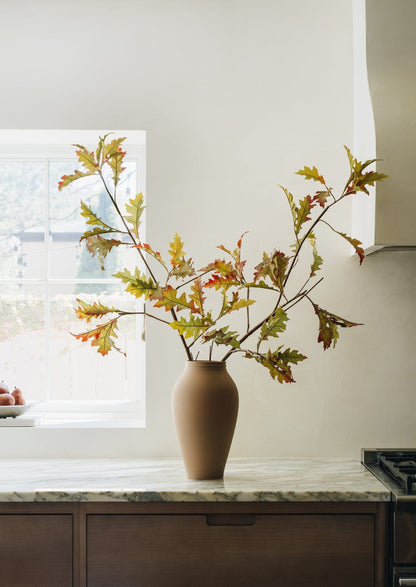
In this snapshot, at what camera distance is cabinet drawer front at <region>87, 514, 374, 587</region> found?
165cm

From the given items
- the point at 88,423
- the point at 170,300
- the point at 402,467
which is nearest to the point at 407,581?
the point at 402,467

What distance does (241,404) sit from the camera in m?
2.11

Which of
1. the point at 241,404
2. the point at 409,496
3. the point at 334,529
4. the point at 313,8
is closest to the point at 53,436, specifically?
the point at 241,404

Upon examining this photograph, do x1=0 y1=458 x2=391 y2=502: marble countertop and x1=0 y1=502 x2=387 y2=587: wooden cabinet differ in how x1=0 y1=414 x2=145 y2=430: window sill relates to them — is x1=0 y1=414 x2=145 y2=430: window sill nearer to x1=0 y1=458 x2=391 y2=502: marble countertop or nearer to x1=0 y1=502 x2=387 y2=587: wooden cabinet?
x1=0 y1=458 x2=391 y2=502: marble countertop

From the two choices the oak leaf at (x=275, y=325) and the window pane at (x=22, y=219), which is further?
the window pane at (x=22, y=219)

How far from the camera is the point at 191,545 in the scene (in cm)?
165

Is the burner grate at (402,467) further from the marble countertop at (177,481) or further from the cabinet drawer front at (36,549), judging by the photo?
the cabinet drawer front at (36,549)

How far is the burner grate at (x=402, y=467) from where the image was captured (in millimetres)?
1675

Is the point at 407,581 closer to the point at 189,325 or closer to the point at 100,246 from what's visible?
the point at 189,325

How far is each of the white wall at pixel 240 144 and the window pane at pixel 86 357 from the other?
25 centimetres

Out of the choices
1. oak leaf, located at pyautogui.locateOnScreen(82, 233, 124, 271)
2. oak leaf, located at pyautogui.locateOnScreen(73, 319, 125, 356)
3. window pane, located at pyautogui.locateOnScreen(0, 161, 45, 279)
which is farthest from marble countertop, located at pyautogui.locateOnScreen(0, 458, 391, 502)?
window pane, located at pyautogui.locateOnScreen(0, 161, 45, 279)

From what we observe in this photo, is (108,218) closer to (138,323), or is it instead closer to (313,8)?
(138,323)

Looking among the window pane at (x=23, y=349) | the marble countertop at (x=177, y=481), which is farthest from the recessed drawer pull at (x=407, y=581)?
the window pane at (x=23, y=349)

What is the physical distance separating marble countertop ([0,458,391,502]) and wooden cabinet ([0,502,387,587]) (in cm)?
4
